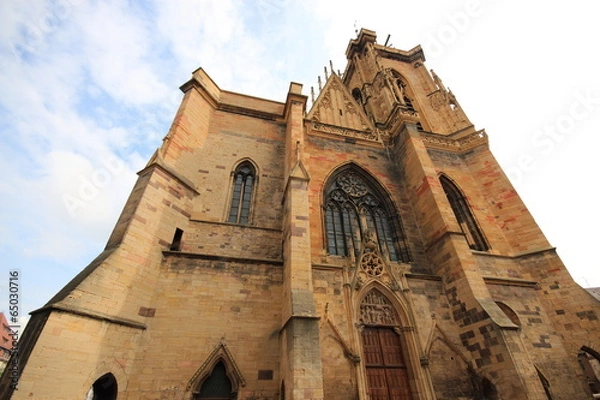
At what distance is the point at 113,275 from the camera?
5.97 metres

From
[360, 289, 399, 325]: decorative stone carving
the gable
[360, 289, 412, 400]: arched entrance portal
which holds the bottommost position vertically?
[360, 289, 412, 400]: arched entrance portal

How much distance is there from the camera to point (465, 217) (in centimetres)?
1137

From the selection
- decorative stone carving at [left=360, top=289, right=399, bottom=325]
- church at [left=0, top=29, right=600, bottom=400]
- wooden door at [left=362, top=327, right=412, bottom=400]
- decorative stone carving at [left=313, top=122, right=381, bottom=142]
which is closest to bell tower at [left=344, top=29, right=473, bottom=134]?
decorative stone carving at [left=313, top=122, right=381, bottom=142]

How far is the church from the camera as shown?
221 inches

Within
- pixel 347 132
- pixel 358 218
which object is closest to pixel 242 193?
pixel 358 218

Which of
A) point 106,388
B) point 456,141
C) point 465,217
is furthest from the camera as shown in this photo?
point 456,141

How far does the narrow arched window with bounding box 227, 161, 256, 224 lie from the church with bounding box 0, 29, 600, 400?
6 centimetres

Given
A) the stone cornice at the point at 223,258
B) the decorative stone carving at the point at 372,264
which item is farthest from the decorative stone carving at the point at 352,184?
the stone cornice at the point at 223,258

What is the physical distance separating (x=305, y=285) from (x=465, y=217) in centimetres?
826

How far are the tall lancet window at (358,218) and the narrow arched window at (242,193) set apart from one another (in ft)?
9.14

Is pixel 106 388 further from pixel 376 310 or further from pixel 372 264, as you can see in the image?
pixel 372 264

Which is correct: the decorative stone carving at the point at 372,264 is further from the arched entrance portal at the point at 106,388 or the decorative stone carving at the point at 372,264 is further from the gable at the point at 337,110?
the gable at the point at 337,110

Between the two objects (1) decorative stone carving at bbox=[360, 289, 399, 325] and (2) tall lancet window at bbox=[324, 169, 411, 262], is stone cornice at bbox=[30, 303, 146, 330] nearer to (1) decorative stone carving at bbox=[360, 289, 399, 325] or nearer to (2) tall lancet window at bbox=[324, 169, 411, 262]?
(1) decorative stone carving at bbox=[360, 289, 399, 325]

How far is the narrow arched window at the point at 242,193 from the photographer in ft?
30.9
